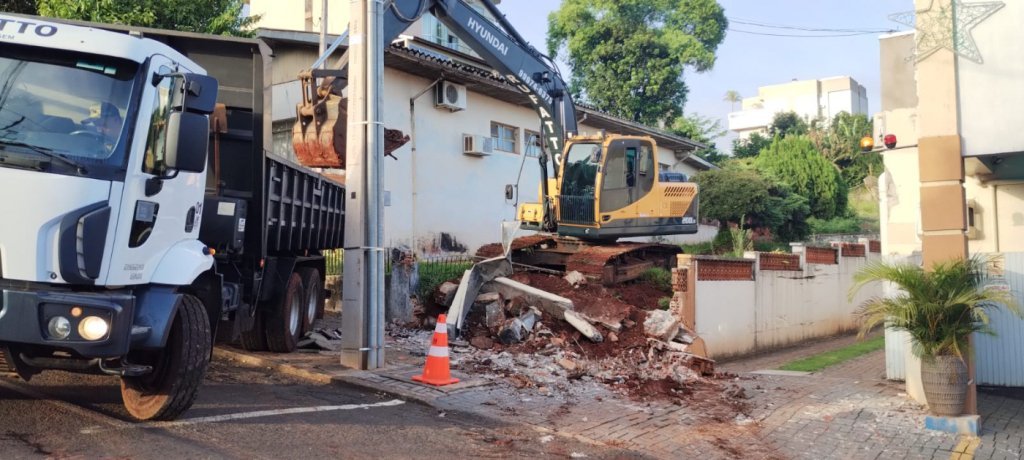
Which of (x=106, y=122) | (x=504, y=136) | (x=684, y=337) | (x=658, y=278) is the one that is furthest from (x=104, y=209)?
(x=504, y=136)

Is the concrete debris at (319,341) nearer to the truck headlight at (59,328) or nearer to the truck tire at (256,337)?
the truck tire at (256,337)

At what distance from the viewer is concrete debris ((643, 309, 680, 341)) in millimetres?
11375

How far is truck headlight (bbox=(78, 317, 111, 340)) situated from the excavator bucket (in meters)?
4.86

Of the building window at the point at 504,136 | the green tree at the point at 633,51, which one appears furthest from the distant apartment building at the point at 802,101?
the building window at the point at 504,136

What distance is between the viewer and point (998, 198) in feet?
42.2

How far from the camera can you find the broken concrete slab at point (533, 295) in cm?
1172

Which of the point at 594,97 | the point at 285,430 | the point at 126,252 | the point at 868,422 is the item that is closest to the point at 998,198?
the point at 868,422

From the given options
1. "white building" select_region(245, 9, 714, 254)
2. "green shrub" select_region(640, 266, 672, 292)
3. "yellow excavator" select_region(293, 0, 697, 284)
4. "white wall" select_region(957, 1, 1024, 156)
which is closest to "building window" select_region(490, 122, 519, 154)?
"white building" select_region(245, 9, 714, 254)

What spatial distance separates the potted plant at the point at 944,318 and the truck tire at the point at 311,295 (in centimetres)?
743

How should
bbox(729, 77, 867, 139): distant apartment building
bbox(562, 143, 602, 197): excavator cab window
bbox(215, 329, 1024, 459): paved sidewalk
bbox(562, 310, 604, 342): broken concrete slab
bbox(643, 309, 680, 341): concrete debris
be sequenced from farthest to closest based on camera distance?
bbox(729, 77, 867, 139): distant apartment building, bbox(562, 143, 602, 197): excavator cab window, bbox(643, 309, 680, 341): concrete debris, bbox(562, 310, 604, 342): broken concrete slab, bbox(215, 329, 1024, 459): paved sidewalk

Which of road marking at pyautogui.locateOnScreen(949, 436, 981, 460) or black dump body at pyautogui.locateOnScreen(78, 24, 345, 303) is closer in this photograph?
road marking at pyautogui.locateOnScreen(949, 436, 981, 460)

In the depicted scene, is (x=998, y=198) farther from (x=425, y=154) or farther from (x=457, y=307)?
(x=425, y=154)

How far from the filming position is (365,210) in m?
9.18

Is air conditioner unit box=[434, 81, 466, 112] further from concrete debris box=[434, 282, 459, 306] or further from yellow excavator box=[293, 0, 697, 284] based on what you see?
concrete debris box=[434, 282, 459, 306]
